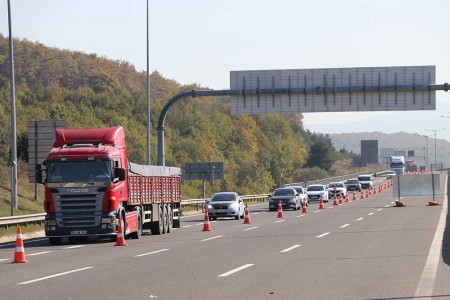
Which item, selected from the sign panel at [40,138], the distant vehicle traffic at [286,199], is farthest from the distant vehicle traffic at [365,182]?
the sign panel at [40,138]

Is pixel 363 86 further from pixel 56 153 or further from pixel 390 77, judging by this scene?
pixel 56 153

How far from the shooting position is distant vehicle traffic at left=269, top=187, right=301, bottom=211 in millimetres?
58009

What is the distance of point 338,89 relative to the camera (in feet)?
170

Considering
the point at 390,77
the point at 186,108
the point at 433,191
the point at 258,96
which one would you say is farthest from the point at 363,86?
the point at 186,108

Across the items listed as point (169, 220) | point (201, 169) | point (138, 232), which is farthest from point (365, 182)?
point (138, 232)

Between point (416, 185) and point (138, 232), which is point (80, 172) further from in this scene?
point (416, 185)

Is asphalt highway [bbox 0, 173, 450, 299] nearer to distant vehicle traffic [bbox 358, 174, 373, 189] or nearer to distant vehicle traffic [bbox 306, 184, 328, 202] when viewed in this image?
distant vehicle traffic [bbox 306, 184, 328, 202]

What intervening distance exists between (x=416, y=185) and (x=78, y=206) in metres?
38.5

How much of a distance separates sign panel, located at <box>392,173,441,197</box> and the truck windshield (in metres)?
37.5

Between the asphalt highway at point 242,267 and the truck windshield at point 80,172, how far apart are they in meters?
1.92

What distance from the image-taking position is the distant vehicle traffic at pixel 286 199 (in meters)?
58.0

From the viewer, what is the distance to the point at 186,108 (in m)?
127

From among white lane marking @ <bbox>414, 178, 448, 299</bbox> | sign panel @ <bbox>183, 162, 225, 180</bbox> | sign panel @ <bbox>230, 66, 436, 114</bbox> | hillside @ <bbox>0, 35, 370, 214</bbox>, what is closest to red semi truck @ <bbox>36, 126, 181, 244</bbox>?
white lane marking @ <bbox>414, 178, 448, 299</bbox>

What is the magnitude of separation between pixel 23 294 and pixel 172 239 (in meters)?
15.6
